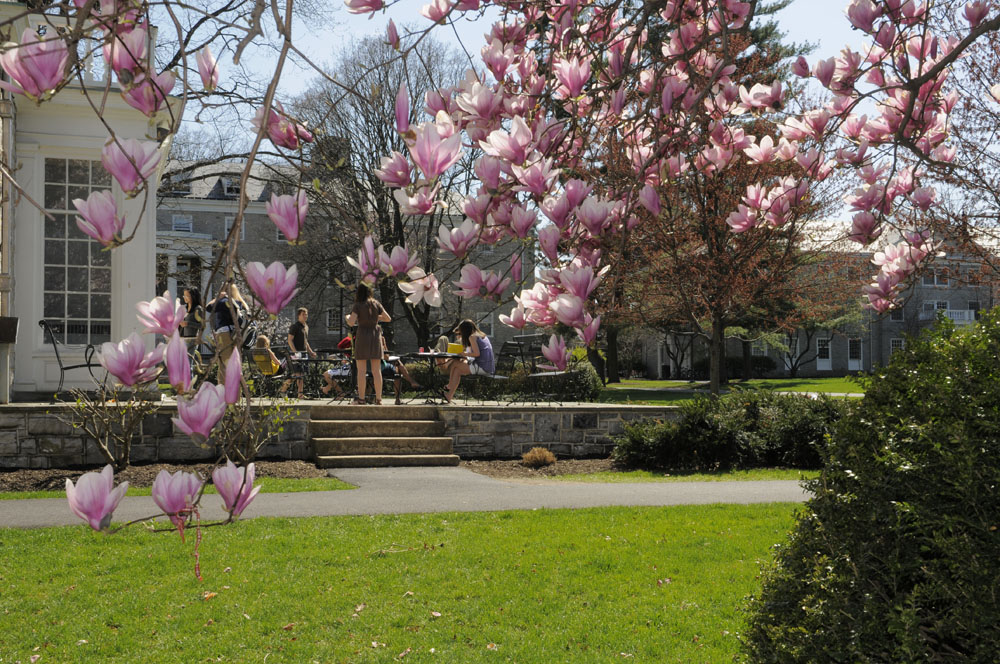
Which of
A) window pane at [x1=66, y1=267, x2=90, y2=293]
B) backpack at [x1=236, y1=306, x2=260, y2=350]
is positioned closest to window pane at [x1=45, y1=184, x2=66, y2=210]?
window pane at [x1=66, y1=267, x2=90, y2=293]

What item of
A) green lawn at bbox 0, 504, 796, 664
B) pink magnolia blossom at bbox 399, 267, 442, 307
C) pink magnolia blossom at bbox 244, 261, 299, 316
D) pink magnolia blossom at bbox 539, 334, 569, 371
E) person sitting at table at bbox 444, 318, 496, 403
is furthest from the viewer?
person sitting at table at bbox 444, 318, 496, 403

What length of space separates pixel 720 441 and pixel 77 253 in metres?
8.16

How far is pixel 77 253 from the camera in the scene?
10.3 m

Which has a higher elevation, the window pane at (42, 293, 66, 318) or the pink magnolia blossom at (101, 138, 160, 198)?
the window pane at (42, 293, 66, 318)

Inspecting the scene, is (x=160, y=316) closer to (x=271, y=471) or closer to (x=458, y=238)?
(x=458, y=238)

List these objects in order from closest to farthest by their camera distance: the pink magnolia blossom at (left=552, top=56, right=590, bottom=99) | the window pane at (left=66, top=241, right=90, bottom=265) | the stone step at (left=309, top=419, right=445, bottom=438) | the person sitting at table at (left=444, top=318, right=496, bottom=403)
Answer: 1. the pink magnolia blossom at (left=552, top=56, right=590, bottom=99)
2. the window pane at (left=66, top=241, right=90, bottom=265)
3. the stone step at (left=309, top=419, right=445, bottom=438)
4. the person sitting at table at (left=444, top=318, right=496, bottom=403)

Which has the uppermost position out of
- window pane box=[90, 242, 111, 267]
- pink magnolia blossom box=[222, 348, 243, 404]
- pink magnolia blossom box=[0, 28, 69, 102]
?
window pane box=[90, 242, 111, 267]

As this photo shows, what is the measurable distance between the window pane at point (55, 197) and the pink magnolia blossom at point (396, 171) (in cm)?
969

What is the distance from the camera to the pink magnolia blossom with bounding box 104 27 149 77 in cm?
161

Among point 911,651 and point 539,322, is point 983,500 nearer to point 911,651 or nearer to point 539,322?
point 911,651

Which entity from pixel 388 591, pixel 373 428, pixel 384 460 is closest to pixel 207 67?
pixel 388 591

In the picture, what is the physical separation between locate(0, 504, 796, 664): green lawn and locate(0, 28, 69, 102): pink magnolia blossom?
3.23 m

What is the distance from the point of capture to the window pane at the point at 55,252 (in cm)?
1016

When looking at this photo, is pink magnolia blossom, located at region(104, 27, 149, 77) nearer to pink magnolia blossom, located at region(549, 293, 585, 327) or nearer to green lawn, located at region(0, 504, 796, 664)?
pink magnolia blossom, located at region(549, 293, 585, 327)
